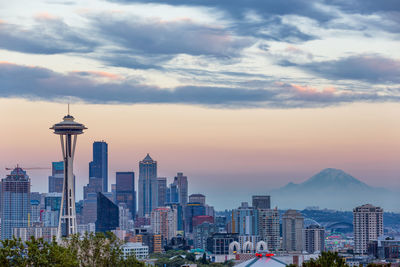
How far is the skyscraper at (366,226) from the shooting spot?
18938 centimetres

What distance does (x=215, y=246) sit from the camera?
181250mm

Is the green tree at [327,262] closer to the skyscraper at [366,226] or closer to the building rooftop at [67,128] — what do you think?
the building rooftop at [67,128]

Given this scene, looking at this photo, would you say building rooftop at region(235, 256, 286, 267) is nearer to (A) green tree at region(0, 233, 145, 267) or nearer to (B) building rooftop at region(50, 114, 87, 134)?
(A) green tree at region(0, 233, 145, 267)

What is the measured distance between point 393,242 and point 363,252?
23.0m

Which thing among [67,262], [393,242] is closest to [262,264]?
[67,262]

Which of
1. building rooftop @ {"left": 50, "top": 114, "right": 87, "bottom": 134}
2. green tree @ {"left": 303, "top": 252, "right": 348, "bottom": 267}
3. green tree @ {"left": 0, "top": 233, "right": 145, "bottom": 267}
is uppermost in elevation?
building rooftop @ {"left": 50, "top": 114, "right": 87, "bottom": 134}

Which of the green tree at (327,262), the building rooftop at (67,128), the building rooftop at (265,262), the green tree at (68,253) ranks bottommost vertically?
the building rooftop at (265,262)

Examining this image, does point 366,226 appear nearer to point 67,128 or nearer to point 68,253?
point 67,128

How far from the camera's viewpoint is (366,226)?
19288cm

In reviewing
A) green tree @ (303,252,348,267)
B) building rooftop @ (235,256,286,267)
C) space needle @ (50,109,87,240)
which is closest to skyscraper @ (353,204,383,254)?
space needle @ (50,109,87,240)

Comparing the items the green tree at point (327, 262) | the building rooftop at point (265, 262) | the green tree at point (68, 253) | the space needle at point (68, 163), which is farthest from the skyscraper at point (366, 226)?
the green tree at point (68, 253)

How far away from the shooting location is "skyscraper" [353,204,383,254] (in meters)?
189

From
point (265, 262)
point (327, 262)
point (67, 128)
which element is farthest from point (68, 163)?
point (327, 262)

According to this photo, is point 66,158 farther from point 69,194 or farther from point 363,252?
point 363,252
